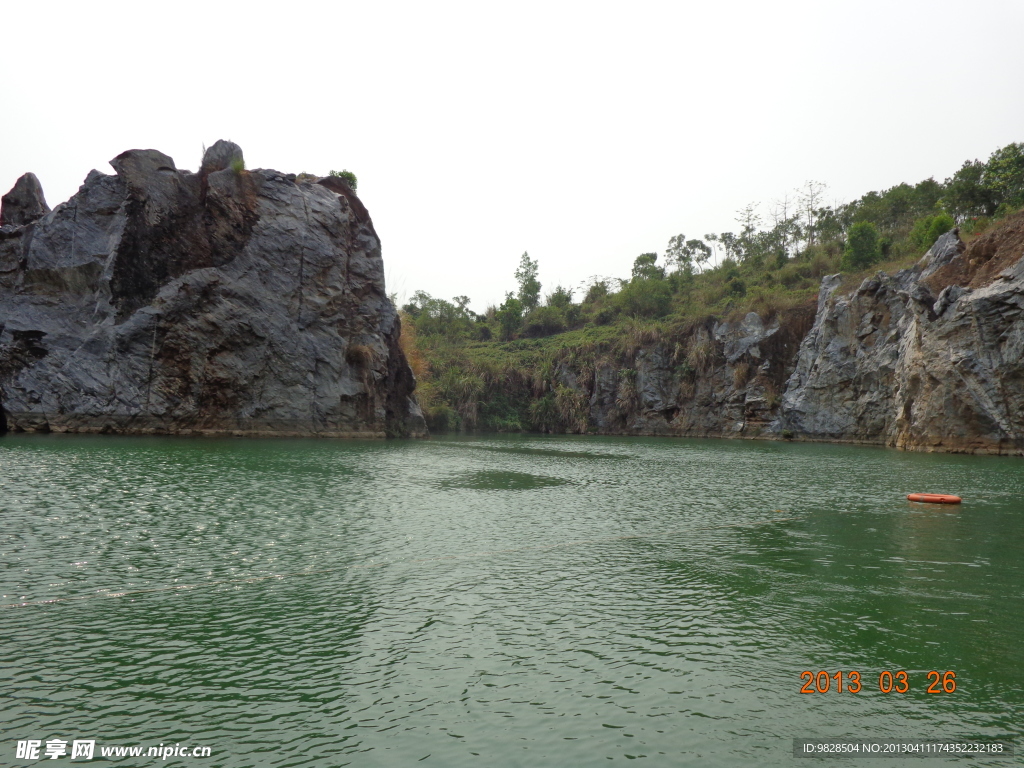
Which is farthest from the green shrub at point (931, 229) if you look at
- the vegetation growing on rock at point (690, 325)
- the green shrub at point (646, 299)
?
the green shrub at point (646, 299)

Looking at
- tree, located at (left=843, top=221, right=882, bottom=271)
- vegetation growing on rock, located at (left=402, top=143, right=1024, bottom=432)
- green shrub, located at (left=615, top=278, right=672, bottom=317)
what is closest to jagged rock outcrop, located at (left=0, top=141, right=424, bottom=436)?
vegetation growing on rock, located at (left=402, top=143, right=1024, bottom=432)

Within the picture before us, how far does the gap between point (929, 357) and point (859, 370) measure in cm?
1122

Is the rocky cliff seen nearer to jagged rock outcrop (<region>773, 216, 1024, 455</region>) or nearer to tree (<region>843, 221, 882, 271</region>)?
jagged rock outcrop (<region>773, 216, 1024, 455</region>)

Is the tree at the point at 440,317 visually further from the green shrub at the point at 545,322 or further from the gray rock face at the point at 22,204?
the gray rock face at the point at 22,204

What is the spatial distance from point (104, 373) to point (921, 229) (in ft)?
222

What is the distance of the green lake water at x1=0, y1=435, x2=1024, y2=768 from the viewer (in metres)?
5.64

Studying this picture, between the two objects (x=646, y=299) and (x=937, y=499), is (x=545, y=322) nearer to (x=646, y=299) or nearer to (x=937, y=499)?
(x=646, y=299)

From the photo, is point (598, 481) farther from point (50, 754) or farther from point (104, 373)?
point (104, 373)

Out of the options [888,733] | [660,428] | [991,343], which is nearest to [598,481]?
[888,733]

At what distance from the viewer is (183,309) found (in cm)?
4200

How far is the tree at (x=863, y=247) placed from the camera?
214ft

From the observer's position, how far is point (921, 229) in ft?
186

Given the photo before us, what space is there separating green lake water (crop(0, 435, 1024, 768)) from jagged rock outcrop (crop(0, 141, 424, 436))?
2497cm

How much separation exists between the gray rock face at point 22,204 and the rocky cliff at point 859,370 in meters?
53.9
